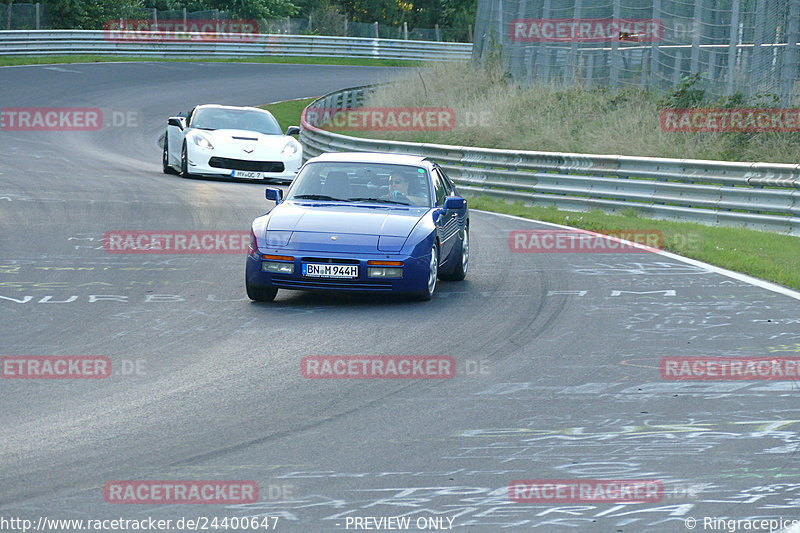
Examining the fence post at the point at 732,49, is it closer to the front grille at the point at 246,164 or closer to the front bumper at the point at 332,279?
the front grille at the point at 246,164

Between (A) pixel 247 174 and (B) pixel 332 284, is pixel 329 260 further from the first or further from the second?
(A) pixel 247 174

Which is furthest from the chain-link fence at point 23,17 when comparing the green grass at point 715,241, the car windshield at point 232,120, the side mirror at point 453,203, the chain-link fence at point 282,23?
the side mirror at point 453,203

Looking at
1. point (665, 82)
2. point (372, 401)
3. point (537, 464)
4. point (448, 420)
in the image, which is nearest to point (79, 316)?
point (372, 401)

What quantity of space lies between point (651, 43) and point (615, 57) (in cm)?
130

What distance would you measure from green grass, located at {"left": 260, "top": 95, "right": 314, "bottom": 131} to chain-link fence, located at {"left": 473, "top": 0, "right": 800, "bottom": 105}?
638 centimetres

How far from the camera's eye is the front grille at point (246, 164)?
21.8 meters

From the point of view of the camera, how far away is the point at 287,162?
71.6 ft

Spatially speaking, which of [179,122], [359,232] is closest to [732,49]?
[179,122]

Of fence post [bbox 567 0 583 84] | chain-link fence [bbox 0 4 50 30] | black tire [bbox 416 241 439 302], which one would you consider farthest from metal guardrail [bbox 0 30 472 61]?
black tire [bbox 416 241 439 302]

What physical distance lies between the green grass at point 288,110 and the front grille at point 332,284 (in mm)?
26292

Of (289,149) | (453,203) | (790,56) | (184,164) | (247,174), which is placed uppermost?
(790,56)

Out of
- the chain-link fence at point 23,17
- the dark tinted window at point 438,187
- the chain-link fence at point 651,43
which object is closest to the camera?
the dark tinted window at point 438,187

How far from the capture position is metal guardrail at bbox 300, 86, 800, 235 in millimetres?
16562

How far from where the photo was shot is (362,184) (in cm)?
1164
